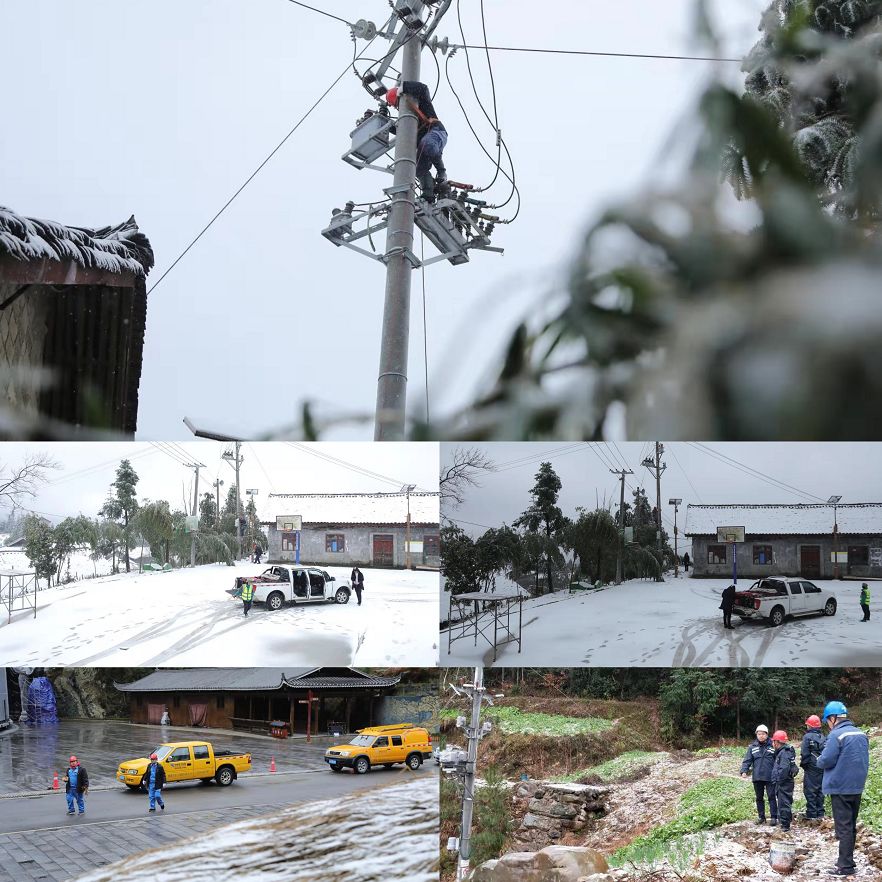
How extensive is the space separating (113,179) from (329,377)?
9.48 feet

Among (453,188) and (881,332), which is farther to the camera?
(453,188)

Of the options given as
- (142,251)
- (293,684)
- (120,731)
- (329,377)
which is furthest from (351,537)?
(329,377)

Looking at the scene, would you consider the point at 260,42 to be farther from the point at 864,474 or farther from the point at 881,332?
the point at 881,332

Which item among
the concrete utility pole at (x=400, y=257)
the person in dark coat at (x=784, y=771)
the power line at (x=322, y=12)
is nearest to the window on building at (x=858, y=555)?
the person in dark coat at (x=784, y=771)

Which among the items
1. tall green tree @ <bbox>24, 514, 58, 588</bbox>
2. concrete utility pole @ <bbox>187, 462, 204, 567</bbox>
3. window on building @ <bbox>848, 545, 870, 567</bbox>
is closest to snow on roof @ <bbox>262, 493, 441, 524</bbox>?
concrete utility pole @ <bbox>187, 462, 204, 567</bbox>

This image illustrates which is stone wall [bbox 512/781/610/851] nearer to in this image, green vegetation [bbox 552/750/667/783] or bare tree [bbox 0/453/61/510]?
green vegetation [bbox 552/750/667/783]

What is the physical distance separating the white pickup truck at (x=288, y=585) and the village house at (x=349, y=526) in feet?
0.17

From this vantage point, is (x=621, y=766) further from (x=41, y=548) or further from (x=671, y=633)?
(x=41, y=548)

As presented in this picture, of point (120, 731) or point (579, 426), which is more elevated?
point (579, 426)

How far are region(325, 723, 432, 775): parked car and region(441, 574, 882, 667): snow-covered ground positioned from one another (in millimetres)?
340

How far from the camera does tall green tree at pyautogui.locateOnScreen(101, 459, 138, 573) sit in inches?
144

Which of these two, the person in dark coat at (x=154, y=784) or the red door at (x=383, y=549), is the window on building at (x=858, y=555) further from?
the person in dark coat at (x=154, y=784)

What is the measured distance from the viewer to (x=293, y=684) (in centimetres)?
376

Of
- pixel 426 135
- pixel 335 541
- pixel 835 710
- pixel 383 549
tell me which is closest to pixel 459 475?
pixel 383 549
